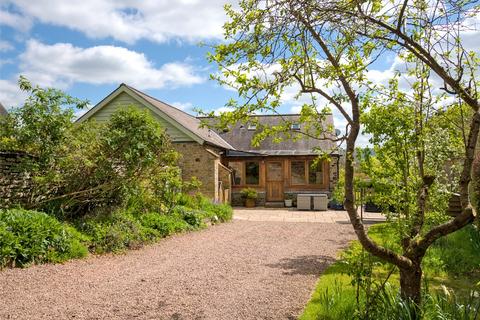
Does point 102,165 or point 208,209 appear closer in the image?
point 102,165

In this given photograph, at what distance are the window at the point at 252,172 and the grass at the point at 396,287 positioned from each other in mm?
14589

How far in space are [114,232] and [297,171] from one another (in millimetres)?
15774

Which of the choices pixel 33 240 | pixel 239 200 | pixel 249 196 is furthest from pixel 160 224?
pixel 239 200

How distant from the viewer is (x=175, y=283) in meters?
6.48

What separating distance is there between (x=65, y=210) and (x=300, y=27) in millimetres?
7796

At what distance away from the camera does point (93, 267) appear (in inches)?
289

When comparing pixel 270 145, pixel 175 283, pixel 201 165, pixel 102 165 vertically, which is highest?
pixel 270 145

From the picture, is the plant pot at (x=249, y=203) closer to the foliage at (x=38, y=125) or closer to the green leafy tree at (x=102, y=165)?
the green leafy tree at (x=102, y=165)

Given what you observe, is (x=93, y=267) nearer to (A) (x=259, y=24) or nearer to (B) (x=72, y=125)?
(B) (x=72, y=125)

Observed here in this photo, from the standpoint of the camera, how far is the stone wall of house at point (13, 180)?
8883mm

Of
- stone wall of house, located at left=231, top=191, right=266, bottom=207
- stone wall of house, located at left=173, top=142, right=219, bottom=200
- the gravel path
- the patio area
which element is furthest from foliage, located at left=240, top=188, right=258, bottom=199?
the gravel path

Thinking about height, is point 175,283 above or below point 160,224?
below

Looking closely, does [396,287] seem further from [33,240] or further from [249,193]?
[249,193]

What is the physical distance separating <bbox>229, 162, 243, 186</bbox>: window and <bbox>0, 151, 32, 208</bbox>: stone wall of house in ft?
49.4
